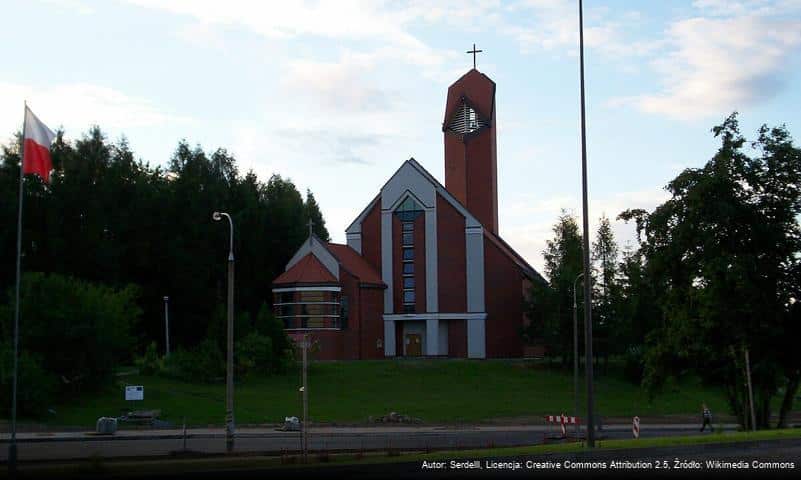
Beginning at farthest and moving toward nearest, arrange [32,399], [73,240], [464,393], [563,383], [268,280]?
[268,280] < [73,240] < [563,383] < [464,393] < [32,399]

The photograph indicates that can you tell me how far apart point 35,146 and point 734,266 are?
23.1 m

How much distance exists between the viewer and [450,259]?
2975 inches

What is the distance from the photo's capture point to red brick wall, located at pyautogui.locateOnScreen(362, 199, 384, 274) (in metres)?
77.8

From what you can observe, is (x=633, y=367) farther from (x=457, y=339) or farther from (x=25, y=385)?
(x=25, y=385)

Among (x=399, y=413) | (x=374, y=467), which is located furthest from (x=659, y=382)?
(x=374, y=467)

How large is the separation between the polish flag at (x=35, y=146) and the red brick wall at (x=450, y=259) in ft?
170

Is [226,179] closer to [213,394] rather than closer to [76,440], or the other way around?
[213,394]

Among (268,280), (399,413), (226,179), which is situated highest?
(226,179)

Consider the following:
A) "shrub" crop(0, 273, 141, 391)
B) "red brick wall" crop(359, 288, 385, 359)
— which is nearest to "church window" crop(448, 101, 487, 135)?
"red brick wall" crop(359, 288, 385, 359)

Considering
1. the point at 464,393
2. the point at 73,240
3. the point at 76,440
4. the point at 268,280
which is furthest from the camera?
the point at 268,280

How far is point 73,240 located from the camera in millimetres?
69500

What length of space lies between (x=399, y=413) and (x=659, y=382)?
15.5m

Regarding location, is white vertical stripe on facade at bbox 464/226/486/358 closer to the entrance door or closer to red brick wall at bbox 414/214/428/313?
red brick wall at bbox 414/214/428/313

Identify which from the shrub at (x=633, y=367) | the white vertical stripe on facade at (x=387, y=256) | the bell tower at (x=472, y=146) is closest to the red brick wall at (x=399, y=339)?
the white vertical stripe on facade at (x=387, y=256)
